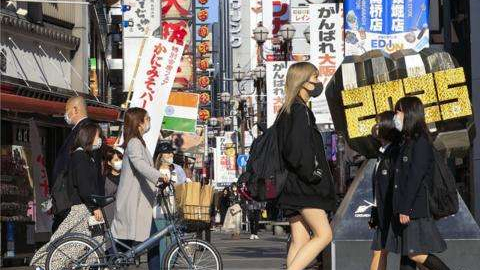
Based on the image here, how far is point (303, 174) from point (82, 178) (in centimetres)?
315

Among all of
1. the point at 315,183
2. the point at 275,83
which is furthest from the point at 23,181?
the point at 275,83

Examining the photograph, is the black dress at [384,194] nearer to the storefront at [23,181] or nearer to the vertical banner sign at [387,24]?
the storefront at [23,181]

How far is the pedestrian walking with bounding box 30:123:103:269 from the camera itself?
1077 cm

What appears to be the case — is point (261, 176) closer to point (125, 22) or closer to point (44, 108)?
point (44, 108)

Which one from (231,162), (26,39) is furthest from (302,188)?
(231,162)

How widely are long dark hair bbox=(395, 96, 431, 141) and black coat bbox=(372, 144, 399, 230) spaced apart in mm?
361

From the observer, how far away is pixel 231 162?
64.9m

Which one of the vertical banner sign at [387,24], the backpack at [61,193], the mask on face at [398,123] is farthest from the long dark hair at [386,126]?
the vertical banner sign at [387,24]

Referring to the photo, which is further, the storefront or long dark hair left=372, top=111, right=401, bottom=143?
the storefront

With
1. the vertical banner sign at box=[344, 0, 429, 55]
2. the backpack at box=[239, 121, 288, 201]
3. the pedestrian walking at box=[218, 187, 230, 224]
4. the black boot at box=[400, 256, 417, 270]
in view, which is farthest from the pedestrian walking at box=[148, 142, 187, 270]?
the pedestrian walking at box=[218, 187, 230, 224]

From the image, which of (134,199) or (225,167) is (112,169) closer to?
(134,199)

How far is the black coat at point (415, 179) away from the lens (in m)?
8.51

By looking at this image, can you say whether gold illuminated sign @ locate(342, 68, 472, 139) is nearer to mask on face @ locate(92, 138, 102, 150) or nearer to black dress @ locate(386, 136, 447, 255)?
mask on face @ locate(92, 138, 102, 150)

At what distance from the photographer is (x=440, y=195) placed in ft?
28.2
